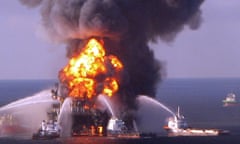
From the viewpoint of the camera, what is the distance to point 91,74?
153 m

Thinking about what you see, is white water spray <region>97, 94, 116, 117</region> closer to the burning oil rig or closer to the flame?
the burning oil rig

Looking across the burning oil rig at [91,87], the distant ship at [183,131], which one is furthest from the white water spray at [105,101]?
the distant ship at [183,131]

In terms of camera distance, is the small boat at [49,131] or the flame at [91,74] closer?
the flame at [91,74]

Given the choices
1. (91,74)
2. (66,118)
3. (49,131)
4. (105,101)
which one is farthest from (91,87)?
(49,131)

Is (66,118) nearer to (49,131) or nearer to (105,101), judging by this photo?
(49,131)

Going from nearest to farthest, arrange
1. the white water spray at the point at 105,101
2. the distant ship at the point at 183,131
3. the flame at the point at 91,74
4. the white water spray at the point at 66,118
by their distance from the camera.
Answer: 1. the flame at the point at 91,74
2. the white water spray at the point at 105,101
3. the white water spray at the point at 66,118
4. the distant ship at the point at 183,131

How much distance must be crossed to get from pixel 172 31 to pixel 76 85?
28.3 meters

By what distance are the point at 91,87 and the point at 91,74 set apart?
2.66 meters

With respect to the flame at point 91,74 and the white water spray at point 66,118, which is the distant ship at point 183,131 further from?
the white water spray at point 66,118

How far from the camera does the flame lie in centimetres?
15275

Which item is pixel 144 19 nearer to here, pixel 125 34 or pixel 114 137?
pixel 125 34

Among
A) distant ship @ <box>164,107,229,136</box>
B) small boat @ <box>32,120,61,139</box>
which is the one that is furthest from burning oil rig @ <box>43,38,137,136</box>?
distant ship @ <box>164,107,229,136</box>

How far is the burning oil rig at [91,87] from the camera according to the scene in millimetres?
152750

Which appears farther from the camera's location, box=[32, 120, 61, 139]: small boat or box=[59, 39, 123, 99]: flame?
box=[32, 120, 61, 139]: small boat
